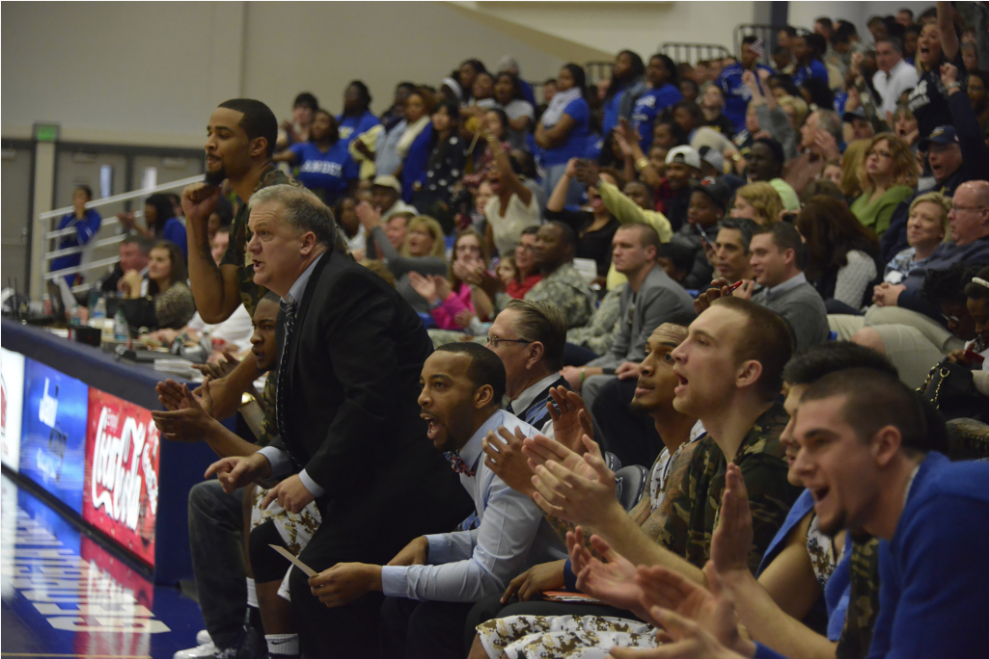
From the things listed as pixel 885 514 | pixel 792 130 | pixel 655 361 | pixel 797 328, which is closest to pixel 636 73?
pixel 792 130

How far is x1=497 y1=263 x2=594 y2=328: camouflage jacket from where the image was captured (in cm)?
607

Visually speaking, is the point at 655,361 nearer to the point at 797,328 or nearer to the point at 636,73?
the point at 797,328

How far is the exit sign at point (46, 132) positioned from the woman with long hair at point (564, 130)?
29.4 feet

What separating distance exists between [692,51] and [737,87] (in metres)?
2.95

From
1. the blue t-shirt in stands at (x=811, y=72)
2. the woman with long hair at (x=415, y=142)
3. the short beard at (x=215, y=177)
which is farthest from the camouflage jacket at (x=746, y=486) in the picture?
the blue t-shirt in stands at (x=811, y=72)

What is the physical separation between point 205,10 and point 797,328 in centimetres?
1430

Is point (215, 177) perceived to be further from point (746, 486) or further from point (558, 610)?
point (746, 486)

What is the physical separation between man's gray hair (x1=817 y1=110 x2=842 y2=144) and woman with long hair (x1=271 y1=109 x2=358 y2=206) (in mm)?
4756

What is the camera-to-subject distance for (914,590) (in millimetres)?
1624

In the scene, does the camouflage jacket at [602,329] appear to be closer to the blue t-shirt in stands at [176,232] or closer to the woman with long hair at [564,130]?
the woman with long hair at [564,130]

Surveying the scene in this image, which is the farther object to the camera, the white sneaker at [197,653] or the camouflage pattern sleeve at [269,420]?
the white sneaker at [197,653]

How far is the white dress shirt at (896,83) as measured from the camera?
372 inches

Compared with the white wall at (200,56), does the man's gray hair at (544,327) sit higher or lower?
lower

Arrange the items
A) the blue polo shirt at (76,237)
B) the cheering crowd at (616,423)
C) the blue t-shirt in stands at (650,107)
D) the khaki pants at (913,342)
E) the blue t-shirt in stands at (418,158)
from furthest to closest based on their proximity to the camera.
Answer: the blue polo shirt at (76,237) < the blue t-shirt in stands at (418,158) < the blue t-shirt in stands at (650,107) < the khaki pants at (913,342) < the cheering crowd at (616,423)
